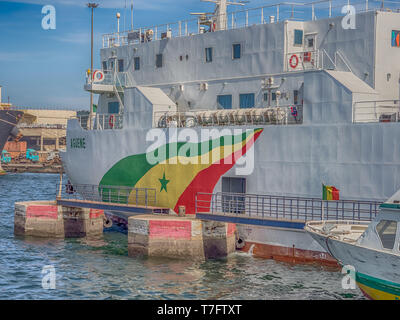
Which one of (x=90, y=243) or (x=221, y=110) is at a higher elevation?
(x=221, y=110)

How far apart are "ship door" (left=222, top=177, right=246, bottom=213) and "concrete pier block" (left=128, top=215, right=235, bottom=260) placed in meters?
1.60

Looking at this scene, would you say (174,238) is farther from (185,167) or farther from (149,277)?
(185,167)

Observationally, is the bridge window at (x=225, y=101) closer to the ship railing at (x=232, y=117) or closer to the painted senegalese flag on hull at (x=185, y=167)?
the ship railing at (x=232, y=117)

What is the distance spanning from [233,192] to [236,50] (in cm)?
736

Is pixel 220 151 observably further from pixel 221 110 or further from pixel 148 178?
pixel 148 178

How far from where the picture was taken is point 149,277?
75.3ft

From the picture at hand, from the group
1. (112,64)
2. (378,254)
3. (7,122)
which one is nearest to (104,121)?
(112,64)

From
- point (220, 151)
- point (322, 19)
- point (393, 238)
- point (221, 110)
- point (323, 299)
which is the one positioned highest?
point (322, 19)

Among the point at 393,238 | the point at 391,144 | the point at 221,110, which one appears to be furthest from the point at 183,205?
the point at 393,238

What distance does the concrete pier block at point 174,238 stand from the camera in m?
25.1

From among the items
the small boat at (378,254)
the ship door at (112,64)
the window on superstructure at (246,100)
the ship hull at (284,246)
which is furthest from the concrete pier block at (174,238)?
the ship door at (112,64)

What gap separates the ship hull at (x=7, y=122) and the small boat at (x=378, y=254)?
8211cm

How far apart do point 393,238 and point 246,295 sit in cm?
570
